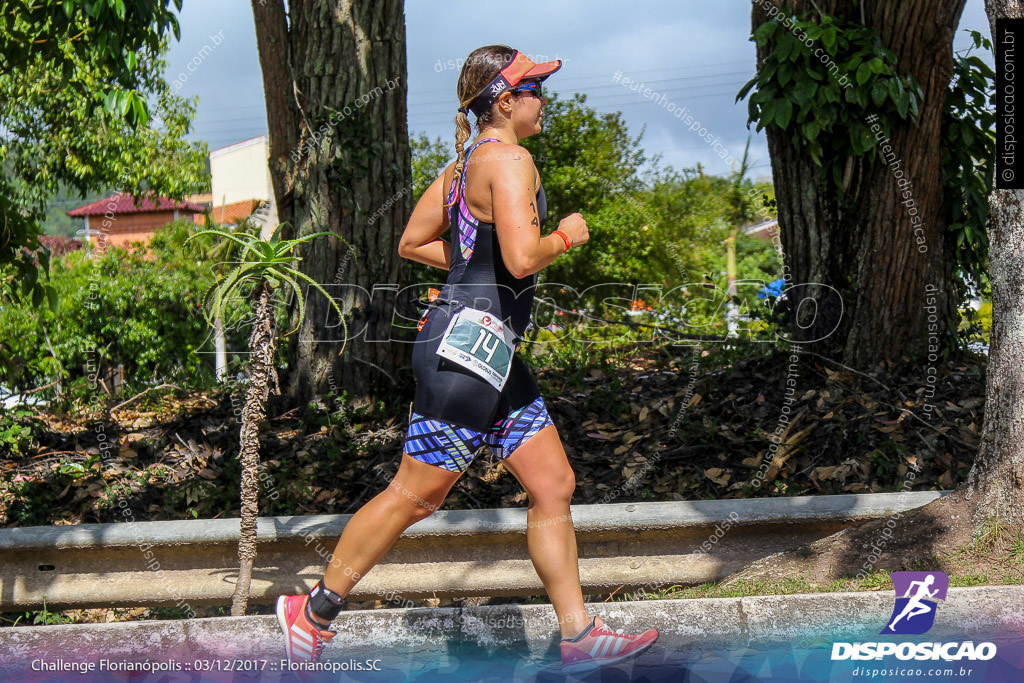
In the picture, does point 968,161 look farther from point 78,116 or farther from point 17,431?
point 78,116

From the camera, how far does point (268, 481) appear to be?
Answer: 5062mm

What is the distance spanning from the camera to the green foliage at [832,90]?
5.64m

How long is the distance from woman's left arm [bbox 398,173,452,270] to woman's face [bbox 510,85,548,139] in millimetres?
373

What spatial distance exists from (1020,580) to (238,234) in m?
3.29

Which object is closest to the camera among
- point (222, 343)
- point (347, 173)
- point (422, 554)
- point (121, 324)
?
point (422, 554)

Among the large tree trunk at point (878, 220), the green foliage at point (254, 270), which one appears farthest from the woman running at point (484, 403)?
the large tree trunk at point (878, 220)

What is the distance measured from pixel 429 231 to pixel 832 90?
3620 millimetres

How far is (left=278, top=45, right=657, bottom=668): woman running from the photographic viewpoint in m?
2.89

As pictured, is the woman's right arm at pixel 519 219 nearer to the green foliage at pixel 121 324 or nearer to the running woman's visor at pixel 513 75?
the running woman's visor at pixel 513 75

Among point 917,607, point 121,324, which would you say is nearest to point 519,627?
point 917,607

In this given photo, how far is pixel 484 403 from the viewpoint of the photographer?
2902mm

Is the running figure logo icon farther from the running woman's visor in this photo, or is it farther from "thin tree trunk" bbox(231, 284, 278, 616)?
"thin tree trunk" bbox(231, 284, 278, 616)

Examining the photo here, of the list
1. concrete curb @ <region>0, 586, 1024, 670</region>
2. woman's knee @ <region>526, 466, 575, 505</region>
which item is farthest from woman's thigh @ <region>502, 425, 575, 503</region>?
concrete curb @ <region>0, 586, 1024, 670</region>

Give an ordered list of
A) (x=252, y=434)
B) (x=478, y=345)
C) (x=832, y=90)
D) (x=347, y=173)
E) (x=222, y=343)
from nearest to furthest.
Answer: (x=478, y=345)
(x=252, y=434)
(x=832, y=90)
(x=347, y=173)
(x=222, y=343)
